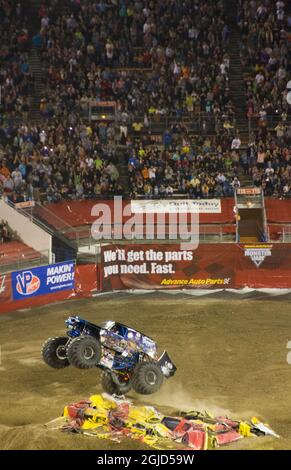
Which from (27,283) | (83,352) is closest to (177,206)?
(27,283)

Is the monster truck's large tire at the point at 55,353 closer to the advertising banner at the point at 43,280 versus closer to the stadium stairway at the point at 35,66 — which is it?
the advertising banner at the point at 43,280

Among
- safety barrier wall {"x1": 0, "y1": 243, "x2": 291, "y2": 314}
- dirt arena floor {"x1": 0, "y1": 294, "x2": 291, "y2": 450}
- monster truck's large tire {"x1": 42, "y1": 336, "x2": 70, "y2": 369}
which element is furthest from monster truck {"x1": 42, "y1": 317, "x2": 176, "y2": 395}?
safety barrier wall {"x1": 0, "y1": 243, "x2": 291, "y2": 314}

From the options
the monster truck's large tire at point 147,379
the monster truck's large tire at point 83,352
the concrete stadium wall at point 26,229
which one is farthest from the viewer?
the concrete stadium wall at point 26,229

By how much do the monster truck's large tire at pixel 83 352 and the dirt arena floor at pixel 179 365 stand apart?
127 cm

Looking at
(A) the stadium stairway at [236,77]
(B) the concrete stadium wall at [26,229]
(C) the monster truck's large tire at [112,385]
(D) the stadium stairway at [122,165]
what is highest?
(A) the stadium stairway at [236,77]

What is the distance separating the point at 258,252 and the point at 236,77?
594 inches

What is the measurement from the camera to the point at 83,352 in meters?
16.3

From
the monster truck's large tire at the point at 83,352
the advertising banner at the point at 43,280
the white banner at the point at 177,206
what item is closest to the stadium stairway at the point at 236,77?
the white banner at the point at 177,206

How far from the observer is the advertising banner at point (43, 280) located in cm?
2588

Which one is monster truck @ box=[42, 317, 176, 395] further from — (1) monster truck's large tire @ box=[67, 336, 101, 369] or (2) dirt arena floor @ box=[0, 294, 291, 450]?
(2) dirt arena floor @ box=[0, 294, 291, 450]

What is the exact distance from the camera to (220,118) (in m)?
38.2

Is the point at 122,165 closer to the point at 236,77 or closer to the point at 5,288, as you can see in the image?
the point at 236,77

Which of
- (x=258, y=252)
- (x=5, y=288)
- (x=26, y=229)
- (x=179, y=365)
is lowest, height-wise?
(x=179, y=365)

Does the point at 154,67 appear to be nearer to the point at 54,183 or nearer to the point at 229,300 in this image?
the point at 54,183
